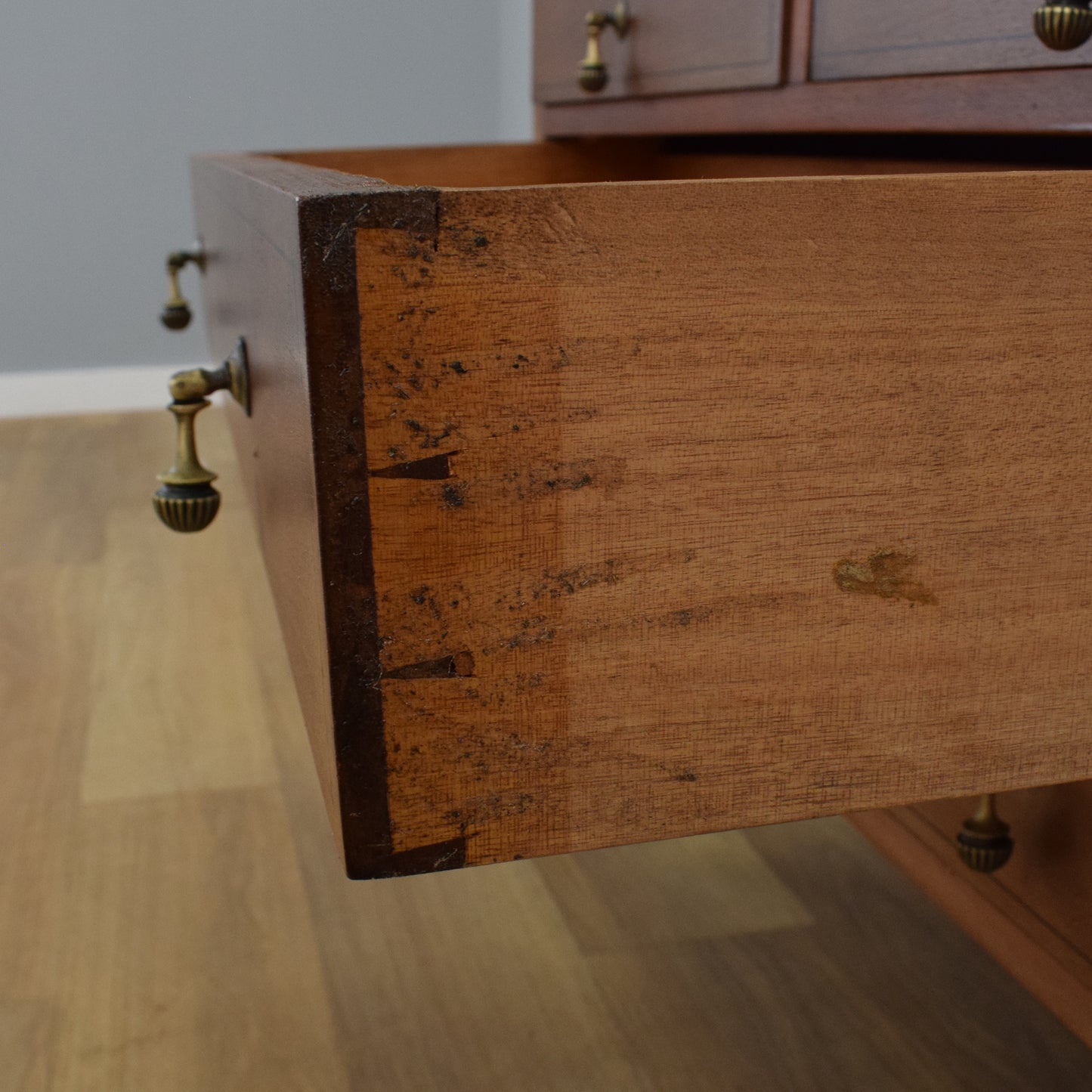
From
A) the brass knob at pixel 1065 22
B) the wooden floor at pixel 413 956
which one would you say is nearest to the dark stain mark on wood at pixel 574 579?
the brass knob at pixel 1065 22

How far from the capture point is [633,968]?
2.49ft

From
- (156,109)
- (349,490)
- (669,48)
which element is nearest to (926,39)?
(669,48)

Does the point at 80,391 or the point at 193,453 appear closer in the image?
the point at 193,453

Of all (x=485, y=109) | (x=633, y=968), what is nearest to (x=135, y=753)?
(x=633, y=968)

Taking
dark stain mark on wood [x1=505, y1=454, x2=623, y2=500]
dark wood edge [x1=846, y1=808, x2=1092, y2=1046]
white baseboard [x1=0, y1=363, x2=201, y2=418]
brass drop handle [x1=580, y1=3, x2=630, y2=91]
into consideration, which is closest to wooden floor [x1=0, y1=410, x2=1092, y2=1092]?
dark wood edge [x1=846, y1=808, x2=1092, y2=1046]

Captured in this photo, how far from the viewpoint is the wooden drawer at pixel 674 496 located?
0.90ft

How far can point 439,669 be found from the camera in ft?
0.95

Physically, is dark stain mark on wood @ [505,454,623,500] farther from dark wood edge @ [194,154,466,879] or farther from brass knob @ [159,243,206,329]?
brass knob @ [159,243,206,329]

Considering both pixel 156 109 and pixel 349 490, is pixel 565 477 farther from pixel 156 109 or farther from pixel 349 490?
pixel 156 109

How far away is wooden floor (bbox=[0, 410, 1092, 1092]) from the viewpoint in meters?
0.67

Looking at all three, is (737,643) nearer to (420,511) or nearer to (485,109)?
(420,511)

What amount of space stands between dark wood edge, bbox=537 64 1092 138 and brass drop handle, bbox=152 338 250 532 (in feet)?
1.14

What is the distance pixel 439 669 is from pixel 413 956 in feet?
1.74

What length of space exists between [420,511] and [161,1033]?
21.0 inches
